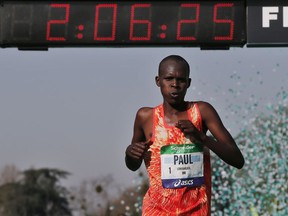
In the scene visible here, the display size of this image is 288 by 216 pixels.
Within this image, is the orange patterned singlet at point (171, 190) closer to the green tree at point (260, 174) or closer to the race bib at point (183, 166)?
the race bib at point (183, 166)

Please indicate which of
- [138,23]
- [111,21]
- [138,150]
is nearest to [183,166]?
[138,150]

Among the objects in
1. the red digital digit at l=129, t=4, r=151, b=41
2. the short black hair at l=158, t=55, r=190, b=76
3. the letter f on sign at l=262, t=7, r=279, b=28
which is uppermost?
the letter f on sign at l=262, t=7, r=279, b=28

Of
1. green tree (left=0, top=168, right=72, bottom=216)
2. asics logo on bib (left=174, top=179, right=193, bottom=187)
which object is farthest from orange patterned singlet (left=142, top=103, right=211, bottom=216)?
green tree (left=0, top=168, right=72, bottom=216)

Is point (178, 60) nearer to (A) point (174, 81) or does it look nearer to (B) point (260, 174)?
(A) point (174, 81)

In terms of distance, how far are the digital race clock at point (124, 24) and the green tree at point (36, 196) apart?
48016 millimetres

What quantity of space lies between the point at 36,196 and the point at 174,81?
5423 cm

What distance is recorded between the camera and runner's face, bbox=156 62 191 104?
631 cm

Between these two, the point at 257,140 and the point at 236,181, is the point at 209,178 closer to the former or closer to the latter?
the point at 257,140

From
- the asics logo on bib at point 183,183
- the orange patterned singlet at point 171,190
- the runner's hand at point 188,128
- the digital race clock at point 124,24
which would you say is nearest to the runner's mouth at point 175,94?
the orange patterned singlet at point 171,190

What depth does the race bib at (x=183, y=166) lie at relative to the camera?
633cm

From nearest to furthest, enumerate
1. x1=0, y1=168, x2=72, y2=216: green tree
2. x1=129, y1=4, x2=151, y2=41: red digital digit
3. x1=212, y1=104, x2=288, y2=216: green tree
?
x1=129, y1=4, x2=151, y2=41: red digital digit < x1=212, y1=104, x2=288, y2=216: green tree < x1=0, y1=168, x2=72, y2=216: green tree

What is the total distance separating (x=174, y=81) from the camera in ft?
20.7

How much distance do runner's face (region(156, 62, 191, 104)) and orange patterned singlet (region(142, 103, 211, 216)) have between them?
14cm

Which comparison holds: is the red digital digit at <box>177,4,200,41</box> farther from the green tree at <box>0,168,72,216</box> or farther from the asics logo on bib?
the green tree at <box>0,168,72,216</box>
